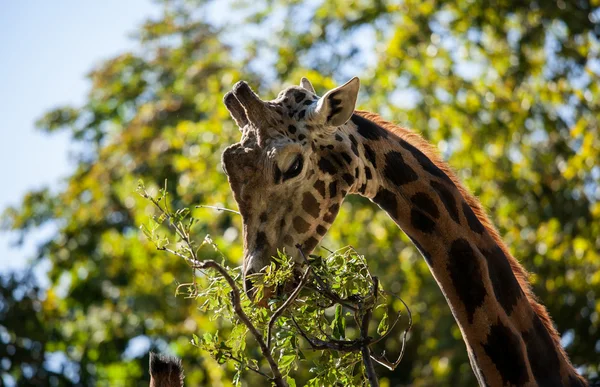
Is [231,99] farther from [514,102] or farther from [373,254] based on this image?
[514,102]

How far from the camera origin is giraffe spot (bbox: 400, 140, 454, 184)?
207 inches

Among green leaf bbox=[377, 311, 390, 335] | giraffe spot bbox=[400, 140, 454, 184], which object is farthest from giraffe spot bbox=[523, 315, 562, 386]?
green leaf bbox=[377, 311, 390, 335]

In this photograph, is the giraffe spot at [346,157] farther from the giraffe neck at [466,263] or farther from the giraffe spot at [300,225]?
the giraffe spot at [300,225]

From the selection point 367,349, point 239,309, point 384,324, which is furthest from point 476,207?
point 239,309

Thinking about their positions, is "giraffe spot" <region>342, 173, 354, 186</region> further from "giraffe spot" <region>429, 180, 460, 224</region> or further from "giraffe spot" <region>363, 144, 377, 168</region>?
"giraffe spot" <region>429, 180, 460, 224</region>

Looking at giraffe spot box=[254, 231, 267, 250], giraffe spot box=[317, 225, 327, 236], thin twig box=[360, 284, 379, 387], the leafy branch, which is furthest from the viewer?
giraffe spot box=[317, 225, 327, 236]

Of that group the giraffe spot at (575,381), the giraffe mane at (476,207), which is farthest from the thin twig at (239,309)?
the giraffe spot at (575,381)

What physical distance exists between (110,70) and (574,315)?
36.3ft

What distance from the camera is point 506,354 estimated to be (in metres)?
4.89

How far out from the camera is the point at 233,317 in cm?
427

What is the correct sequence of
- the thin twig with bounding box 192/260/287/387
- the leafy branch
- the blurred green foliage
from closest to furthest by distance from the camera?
the thin twig with bounding box 192/260/287/387 < the leafy branch < the blurred green foliage

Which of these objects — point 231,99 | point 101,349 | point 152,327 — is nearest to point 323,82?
point 152,327

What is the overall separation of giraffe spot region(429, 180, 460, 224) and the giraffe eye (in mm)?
783

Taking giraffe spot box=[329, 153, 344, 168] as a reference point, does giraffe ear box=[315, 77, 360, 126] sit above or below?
above
